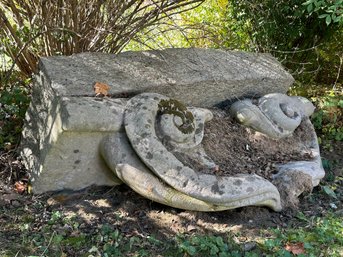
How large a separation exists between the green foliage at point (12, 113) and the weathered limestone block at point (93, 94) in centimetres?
24

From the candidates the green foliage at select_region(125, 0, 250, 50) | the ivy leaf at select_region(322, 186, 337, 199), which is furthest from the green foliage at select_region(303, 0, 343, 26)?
the ivy leaf at select_region(322, 186, 337, 199)

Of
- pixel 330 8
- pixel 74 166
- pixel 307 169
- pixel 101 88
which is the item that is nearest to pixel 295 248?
pixel 307 169

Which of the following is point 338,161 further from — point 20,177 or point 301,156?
point 20,177

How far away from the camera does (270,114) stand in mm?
3805

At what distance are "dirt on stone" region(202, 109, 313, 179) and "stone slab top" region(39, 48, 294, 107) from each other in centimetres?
26

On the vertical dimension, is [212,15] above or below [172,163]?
above

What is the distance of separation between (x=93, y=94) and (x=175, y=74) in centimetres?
71

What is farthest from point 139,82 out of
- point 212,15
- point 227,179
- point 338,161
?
point 212,15

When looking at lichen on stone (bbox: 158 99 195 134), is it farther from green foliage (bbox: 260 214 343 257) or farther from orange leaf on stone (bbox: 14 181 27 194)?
orange leaf on stone (bbox: 14 181 27 194)

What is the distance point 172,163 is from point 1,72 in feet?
7.02

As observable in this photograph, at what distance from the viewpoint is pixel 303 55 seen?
218 inches

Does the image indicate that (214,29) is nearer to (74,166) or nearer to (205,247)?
(74,166)

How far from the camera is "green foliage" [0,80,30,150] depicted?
3633mm

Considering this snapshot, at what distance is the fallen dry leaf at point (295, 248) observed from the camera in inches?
115
